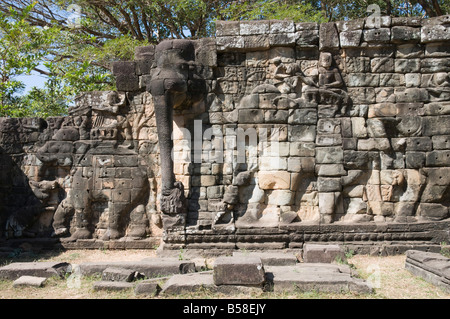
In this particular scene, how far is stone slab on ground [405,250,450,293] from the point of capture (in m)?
5.10

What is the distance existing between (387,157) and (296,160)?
1621 mm

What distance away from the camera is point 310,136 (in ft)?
24.4

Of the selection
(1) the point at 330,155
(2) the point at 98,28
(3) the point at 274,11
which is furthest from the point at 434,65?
(2) the point at 98,28

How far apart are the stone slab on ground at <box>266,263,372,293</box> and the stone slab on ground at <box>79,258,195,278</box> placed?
4.10ft

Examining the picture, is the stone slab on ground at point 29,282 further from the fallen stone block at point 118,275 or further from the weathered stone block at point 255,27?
the weathered stone block at point 255,27

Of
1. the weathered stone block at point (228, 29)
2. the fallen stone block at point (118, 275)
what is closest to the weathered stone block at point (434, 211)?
the weathered stone block at point (228, 29)

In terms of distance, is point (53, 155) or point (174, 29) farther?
point (174, 29)

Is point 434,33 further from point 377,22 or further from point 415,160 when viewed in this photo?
point 415,160

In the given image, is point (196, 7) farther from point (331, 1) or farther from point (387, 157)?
point (387, 157)

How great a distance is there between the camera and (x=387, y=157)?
7312 mm

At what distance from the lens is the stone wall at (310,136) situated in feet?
23.8

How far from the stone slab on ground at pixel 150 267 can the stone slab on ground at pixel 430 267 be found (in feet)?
10.5

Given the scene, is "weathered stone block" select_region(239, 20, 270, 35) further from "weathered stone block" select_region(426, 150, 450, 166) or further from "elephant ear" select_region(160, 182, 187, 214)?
"weathered stone block" select_region(426, 150, 450, 166)

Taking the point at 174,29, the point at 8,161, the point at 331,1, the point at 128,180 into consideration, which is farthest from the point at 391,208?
the point at 174,29
